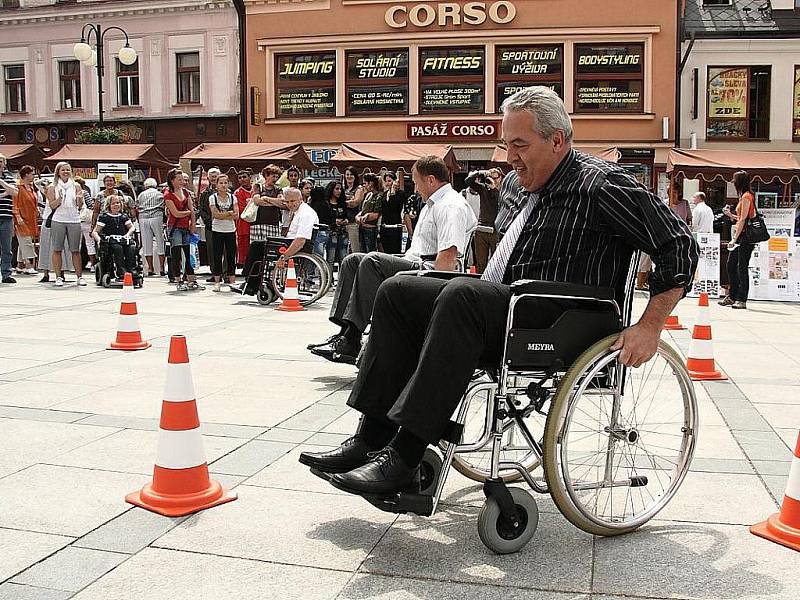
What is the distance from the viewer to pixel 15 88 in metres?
31.4

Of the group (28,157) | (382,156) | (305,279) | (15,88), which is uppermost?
(15,88)

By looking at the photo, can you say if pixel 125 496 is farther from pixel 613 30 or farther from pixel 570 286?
pixel 613 30

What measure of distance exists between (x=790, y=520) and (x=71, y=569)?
2.66 m

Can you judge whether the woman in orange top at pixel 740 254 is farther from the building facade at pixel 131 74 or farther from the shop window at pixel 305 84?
the building facade at pixel 131 74

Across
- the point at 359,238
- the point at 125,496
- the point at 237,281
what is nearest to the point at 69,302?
the point at 237,281

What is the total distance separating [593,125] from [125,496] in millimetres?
22849

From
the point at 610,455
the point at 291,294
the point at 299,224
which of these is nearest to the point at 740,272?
the point at 299,224

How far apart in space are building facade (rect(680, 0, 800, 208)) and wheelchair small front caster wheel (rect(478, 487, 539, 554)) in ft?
77.1

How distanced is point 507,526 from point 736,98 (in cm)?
2499

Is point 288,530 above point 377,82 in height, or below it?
below

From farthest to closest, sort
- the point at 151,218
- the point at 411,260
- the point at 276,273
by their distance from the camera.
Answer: the point at 151,218, the point at 276,273, the point at 411,260

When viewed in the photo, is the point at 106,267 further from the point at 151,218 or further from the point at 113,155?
the point at 113,155

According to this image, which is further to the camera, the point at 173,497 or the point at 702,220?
the point at 702,220

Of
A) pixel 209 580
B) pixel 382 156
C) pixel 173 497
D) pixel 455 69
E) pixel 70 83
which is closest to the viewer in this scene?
pixel 209 580
